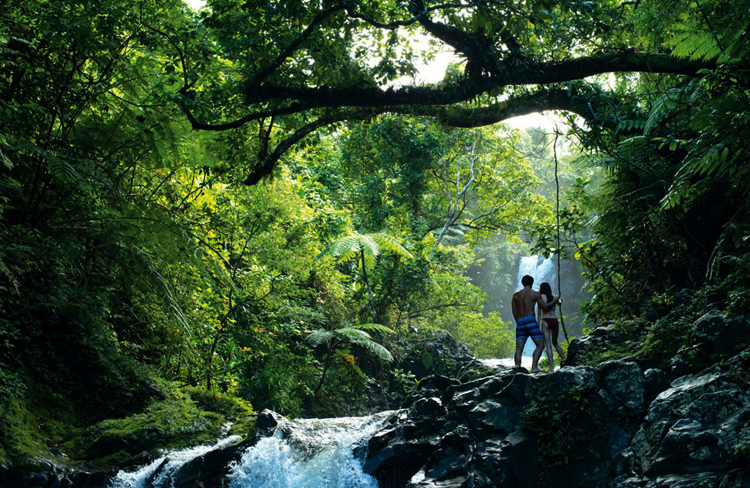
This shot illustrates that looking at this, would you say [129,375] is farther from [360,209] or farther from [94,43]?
[360,209]

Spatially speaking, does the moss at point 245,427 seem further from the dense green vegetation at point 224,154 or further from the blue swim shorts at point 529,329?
the blue swim shorts at point 529,329

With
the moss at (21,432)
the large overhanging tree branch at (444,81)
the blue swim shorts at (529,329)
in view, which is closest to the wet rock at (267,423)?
the moss at (21,432)

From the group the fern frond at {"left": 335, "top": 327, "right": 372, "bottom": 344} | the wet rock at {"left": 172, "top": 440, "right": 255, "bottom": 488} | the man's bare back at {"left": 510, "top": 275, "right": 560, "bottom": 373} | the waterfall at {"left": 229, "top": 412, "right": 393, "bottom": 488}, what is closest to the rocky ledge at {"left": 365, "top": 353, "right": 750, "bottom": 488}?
the waterfall at {"left": 229, "top": 412, "right": 393, "bottom": 488}

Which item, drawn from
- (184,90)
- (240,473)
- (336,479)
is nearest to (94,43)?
(184,90)

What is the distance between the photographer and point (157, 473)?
5.19 meters

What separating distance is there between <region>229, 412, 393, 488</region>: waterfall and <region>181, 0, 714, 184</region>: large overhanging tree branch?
3506 mm

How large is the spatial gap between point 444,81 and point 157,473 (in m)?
5.59

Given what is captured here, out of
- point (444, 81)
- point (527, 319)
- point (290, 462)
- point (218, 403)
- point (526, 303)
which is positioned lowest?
point (290, 462)

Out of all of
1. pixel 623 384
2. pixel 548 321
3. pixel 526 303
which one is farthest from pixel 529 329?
pixel 623 384

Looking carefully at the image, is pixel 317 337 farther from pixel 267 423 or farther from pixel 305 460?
pixel 305 460

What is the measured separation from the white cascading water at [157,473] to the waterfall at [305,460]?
0.55 m

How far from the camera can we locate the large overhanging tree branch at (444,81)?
→ 580cm

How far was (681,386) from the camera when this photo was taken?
4.46 meters

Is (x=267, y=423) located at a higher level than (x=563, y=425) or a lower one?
lower
